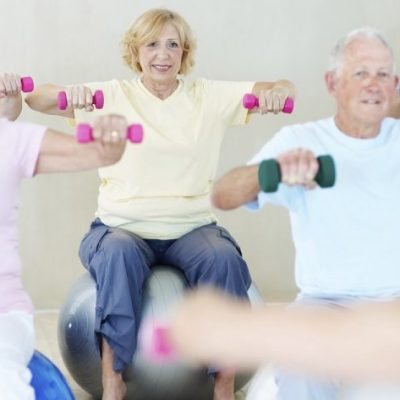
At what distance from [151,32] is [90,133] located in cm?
118

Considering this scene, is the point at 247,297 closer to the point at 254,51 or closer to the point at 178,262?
the point at 178,262

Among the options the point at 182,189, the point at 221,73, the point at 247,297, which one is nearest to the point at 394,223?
the point at 247,297

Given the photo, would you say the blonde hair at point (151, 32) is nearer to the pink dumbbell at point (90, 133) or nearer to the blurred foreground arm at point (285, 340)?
the pink dumbbell at point (90, 133)

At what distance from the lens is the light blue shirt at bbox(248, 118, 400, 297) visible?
2.63 meters

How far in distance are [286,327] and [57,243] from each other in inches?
129

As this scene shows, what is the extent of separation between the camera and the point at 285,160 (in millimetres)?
2391

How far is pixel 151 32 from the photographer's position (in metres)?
3.52

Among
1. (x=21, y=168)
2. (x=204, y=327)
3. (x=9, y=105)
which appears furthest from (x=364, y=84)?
(x=204, y=327)

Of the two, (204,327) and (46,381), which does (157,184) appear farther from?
(204,327)

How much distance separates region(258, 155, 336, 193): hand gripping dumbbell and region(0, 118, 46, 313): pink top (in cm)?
60

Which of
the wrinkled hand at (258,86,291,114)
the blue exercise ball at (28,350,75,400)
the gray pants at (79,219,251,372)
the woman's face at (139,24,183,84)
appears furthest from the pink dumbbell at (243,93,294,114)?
the blue exercise ball at (28,350,75,400)

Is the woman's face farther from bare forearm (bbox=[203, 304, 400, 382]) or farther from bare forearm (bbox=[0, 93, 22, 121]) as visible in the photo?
bare forearm (bbox=[203, 304, 400, 382])

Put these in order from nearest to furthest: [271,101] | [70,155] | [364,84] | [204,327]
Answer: [204,327] → [70,155] → [364,84] → [271,101]

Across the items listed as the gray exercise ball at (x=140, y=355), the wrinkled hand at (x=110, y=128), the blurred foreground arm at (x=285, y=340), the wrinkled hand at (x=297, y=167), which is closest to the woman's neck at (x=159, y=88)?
the gray exercise ball at (x=140, y=355)
